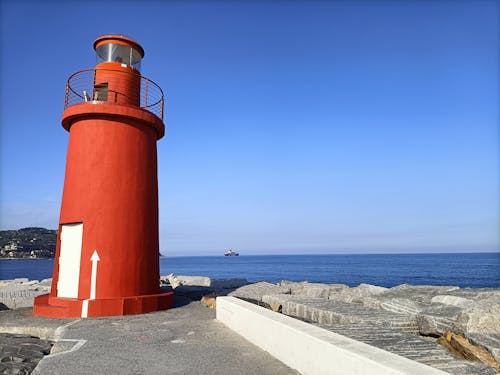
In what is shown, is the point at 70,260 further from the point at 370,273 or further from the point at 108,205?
the point at 370,273

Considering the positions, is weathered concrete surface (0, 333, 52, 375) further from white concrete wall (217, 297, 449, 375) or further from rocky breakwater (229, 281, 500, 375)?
rocky breakwater (229, 281, 500, 375)

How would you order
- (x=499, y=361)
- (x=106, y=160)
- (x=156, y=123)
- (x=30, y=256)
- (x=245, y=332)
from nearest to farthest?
(x=499, y=361) → (x=245, y=332) → (x=106, y=160) → (x=156, y=123) → (x=30, y=256)

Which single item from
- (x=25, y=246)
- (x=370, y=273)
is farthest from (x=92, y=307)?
(x=25, y=246)

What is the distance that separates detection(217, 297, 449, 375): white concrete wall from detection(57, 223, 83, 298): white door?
470cm

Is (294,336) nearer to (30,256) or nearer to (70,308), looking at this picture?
(70,308)

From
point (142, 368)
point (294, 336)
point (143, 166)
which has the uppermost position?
point (143, 166)

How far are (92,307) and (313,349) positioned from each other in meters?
6.23

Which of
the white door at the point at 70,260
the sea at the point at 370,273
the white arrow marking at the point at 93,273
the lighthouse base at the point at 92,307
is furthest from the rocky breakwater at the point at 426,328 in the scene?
the sea at the point at 370,273

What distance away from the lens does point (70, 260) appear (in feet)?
30.9

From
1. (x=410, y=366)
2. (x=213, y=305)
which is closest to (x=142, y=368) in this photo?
(x=410, y=366)

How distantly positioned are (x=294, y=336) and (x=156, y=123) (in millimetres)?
7260

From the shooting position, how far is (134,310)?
29.6ft

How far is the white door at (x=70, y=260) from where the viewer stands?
9.22 meters

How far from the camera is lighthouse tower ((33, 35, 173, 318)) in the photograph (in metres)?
9.00
